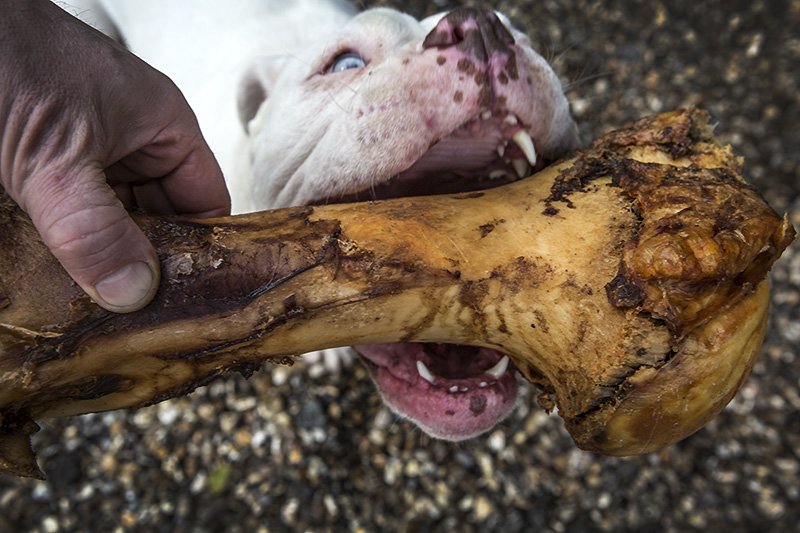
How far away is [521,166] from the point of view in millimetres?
1448

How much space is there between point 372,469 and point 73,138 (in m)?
1.75

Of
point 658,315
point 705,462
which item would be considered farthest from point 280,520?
point 658,315

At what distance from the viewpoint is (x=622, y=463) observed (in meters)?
2.38

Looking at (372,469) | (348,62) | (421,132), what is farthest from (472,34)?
(372,469)

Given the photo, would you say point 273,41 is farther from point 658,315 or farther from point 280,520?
point 658,315

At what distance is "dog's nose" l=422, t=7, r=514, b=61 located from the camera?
4.32 feet

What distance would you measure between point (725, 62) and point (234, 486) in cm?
265

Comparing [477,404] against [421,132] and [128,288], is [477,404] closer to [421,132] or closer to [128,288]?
[421,132]

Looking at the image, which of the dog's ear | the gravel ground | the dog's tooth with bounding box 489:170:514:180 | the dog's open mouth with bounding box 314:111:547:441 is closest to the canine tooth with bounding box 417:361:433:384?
the dog's open mouth with bounding box 314:111:547:441

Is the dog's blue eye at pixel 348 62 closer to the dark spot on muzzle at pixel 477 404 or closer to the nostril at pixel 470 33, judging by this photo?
the nostril at pixel 470 33

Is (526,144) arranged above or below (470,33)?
below

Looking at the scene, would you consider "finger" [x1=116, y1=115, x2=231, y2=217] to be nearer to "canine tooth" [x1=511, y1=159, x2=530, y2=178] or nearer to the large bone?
the large bone

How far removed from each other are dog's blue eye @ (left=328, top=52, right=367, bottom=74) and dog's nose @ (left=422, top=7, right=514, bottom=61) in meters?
0.21

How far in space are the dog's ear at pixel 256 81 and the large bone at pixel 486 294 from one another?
0.84 m
